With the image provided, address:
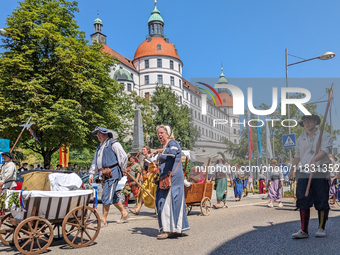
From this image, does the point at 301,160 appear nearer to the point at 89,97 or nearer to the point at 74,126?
the point at 74,126

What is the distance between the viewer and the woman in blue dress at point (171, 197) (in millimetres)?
5855

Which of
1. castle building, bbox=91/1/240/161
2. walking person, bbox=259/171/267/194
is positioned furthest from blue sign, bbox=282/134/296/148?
castle building, bbox=91/1/240/161

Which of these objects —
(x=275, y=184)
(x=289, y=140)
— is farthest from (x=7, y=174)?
(x=289, y=140)

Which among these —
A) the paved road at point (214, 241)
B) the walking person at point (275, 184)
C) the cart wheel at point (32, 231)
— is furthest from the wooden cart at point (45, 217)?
the walking person at point (275, 184)

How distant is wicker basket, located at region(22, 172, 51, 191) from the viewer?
5.60 meters

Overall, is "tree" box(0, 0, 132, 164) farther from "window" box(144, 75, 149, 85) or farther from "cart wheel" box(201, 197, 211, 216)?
"window" box(144, 75, 149, 85)

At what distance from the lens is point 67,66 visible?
21.1 metres

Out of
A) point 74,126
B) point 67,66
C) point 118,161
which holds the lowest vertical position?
point 118,161

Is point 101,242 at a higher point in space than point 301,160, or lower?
lower

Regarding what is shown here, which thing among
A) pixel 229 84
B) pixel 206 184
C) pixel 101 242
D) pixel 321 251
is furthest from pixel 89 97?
pixel 321 251

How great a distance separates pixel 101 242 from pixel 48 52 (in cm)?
1865

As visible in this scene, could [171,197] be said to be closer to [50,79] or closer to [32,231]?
[32,231]

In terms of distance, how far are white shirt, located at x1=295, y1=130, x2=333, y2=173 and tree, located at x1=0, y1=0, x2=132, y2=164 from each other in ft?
51.2

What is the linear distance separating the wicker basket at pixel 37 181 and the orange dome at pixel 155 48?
74.4m
